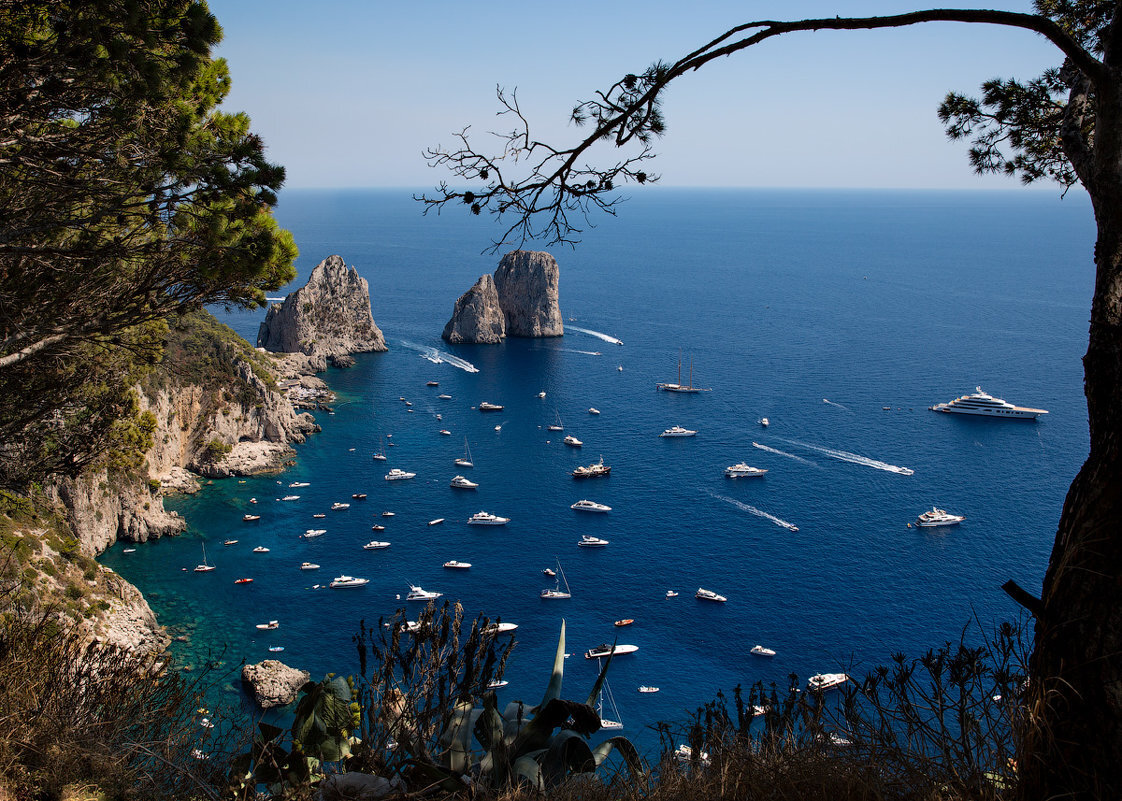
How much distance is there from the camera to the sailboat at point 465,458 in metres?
56.3

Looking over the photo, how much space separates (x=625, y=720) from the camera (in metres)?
29.8

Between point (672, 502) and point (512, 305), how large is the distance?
52.4 m

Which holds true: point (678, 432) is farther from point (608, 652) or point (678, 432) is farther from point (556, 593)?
point (608, 652)

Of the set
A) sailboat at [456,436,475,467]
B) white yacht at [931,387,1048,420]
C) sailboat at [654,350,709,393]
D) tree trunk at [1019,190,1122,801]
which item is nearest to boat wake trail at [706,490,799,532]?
sailboat at [456,436,475,467]

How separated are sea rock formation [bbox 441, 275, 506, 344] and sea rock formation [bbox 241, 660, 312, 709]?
64.4 m

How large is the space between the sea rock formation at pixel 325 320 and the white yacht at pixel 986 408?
59.0 meters

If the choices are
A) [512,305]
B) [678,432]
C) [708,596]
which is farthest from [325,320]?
[708,596]

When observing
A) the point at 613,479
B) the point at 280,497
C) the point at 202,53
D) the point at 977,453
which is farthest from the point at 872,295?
the point at 202,53

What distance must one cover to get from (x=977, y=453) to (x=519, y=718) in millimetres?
60530

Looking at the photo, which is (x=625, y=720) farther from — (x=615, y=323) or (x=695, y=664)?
(x=615, y=323)

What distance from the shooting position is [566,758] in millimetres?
6059

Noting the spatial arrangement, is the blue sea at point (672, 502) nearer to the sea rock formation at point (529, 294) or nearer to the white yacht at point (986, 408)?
the white yacht at point (986, 408)

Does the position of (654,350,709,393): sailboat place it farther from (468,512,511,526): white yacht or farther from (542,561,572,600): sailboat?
(542,561,572,600): sailboat

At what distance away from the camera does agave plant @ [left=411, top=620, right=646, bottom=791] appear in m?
5.75
